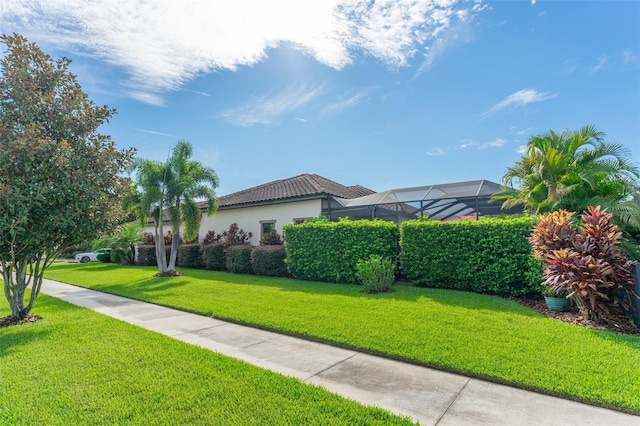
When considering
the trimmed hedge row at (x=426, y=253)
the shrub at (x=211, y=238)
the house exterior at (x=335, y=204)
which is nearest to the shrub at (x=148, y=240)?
the house exterior at (x=335, y=204)

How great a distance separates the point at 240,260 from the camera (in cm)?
1577

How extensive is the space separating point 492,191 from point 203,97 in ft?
38.9

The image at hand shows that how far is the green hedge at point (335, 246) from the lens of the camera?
36.9 ft

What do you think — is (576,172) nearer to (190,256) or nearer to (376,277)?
(376,277)

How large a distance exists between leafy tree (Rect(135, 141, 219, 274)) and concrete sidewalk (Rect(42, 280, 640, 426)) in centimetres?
1040

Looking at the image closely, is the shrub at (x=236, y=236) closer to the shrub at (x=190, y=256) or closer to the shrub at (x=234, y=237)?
the shrub at (x=234, y=237)

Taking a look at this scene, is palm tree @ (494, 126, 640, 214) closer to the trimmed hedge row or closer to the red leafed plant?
the trimmed hedge row

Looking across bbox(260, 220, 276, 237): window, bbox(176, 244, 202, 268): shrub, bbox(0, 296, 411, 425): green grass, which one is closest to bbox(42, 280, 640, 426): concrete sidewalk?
bbox(0, 296, 411, 425): green grass

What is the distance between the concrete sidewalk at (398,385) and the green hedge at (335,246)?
589 cm

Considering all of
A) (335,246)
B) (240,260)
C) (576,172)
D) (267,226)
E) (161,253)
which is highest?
(576,172)

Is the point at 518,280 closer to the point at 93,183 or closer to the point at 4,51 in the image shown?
the point at 93,183

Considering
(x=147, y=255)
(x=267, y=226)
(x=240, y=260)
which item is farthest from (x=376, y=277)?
(x=147, y=255)

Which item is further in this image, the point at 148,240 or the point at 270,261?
the point at 148,240

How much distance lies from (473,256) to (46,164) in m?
10.6
